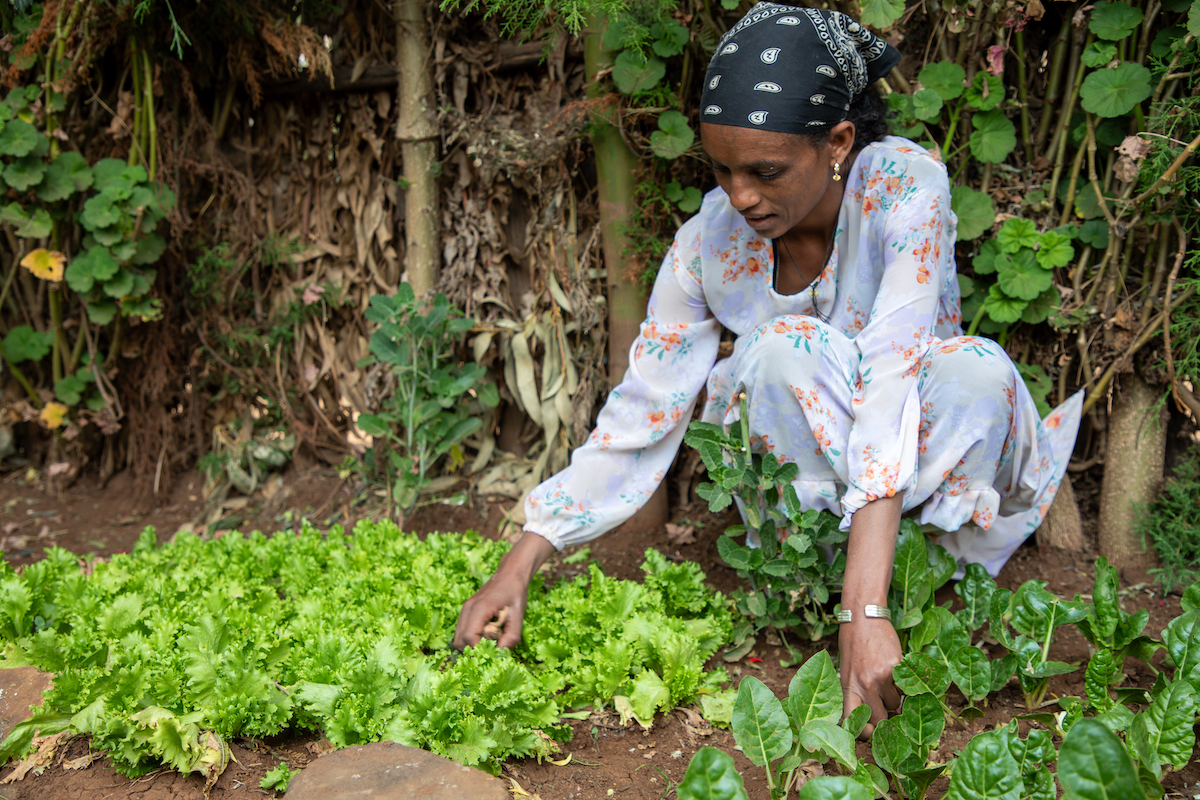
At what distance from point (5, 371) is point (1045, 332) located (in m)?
4.11

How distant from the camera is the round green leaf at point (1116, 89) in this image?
7.42 feet

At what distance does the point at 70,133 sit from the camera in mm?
3330

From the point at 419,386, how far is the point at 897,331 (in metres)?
1.73

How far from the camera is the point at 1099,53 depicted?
2324mm

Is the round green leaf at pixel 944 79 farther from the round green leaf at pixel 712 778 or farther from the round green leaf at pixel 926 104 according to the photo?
the round green leaf at pixel 712 778

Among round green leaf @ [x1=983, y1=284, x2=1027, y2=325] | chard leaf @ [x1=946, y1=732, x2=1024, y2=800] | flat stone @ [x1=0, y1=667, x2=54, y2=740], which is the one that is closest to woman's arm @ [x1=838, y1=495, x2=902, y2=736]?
chard leaf @ [x1=946, y1=732, x2=1024, y2=800]

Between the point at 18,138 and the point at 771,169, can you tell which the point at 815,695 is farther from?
the point at 18,138

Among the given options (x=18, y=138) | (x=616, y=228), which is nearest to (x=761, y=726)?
(x=616, y=228)

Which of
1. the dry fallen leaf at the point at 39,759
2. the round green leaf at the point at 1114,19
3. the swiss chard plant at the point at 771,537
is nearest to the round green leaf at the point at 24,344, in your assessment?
the dry fallen leaf at the point at 39,759

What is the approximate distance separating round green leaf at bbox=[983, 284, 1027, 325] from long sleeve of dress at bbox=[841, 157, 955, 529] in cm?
48

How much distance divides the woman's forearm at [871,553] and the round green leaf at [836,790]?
48 cm

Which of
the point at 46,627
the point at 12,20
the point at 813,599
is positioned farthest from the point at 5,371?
the point at 813,599

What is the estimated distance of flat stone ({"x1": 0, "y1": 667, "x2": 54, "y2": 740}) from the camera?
71.0 inches

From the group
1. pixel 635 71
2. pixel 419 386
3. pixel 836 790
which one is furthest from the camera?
pixel 419 386
